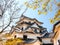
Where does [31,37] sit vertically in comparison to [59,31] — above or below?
below

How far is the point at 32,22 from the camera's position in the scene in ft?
121

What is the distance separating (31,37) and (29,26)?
219cm

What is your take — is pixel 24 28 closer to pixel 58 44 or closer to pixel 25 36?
pixel 25 36

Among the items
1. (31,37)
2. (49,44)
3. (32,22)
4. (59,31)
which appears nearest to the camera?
(59,31)

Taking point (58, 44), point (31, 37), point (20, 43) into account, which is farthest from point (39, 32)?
point (58, 44)

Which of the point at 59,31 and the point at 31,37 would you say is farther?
the point at 31,37

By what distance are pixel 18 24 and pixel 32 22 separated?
2.68 metres

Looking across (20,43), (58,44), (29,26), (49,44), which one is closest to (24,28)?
(29,26)

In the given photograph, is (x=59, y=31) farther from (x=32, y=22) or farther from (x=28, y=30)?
(x=32, y=22)

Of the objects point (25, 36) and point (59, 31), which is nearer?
point (59, 31)

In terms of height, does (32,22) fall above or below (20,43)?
above

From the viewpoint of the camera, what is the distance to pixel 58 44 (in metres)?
22.9

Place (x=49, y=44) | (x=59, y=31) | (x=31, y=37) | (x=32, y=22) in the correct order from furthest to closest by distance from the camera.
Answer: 1. (x=32, y=22)
2. (x=31, y=37)
3. (x=49, y=44)
4. (x=59, y=31)

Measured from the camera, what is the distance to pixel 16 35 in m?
34.5
